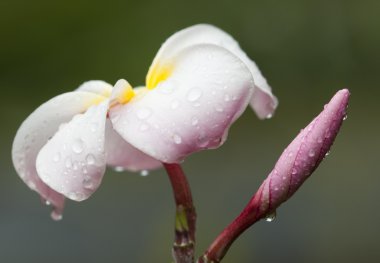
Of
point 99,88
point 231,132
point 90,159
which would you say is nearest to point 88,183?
point 90,159

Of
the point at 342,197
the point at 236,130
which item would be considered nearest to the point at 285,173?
the point at 342,197

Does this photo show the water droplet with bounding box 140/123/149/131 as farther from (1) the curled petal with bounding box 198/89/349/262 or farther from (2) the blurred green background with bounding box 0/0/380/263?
(2) the blurred green background with bounding box 0/0/380/263

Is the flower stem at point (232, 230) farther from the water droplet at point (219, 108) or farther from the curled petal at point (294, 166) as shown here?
the water droplet at point (219, 108)

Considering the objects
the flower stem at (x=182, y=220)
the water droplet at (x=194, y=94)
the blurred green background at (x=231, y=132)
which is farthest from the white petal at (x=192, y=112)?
the blurred green background at (x=231, y=132)

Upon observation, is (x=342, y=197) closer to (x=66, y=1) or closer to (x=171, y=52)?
(x=171, y=52)

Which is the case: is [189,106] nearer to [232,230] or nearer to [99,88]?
[232,230]

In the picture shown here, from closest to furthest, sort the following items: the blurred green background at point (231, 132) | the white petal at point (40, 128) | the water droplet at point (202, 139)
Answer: the water droplet at point (202, 139) < the white petal at point (40, 128) < the blurred green background at point (231, 132)
